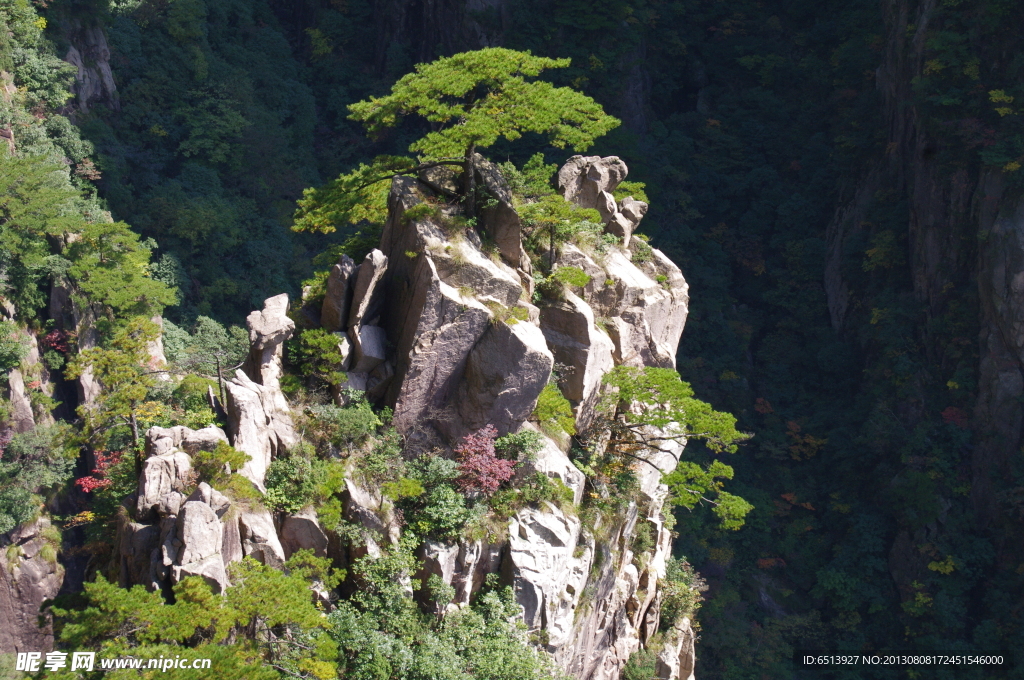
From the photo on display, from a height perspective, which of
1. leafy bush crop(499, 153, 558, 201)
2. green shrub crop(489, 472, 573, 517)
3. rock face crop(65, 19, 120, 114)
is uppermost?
rock face crop(65, 19, 120, 114)

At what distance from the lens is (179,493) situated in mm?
13719

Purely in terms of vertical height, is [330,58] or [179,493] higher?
[330,58]

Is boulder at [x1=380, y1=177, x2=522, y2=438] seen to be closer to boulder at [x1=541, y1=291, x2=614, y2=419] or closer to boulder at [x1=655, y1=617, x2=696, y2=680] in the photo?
boulder at [x1=541, y1=291, x2=614, y2=419]

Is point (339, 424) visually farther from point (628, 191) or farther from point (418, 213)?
point (628, 191)

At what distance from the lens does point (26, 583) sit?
91.2 ft

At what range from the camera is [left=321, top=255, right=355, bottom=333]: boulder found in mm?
17219

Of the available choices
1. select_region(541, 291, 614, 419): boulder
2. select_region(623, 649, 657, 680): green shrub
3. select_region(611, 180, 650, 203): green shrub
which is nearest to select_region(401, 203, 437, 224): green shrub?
select_region(541, 291, 614, 419): boulder

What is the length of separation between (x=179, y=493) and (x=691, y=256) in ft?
102

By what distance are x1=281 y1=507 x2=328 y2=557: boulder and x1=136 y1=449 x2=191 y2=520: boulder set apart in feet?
6.47

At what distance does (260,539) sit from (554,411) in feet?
22.1

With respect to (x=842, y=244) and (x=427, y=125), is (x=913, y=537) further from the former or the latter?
(x=427, y=125)

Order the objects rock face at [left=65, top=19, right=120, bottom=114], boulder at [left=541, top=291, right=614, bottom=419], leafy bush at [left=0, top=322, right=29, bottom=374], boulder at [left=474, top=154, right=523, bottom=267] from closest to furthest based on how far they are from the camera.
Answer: boulder at [left=474, top=154, right=523, bottom=267]
boulder at [left=541, top=291, right=614, bottom=419]
leafy bush at [left=0, top=322, right=29, bottom=374]
rock face at [left=65, top=19, right=120, bottom=114]

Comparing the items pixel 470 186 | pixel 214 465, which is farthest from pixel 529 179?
pixel 214 465

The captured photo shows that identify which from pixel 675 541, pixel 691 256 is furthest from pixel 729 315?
pixel 675 541
